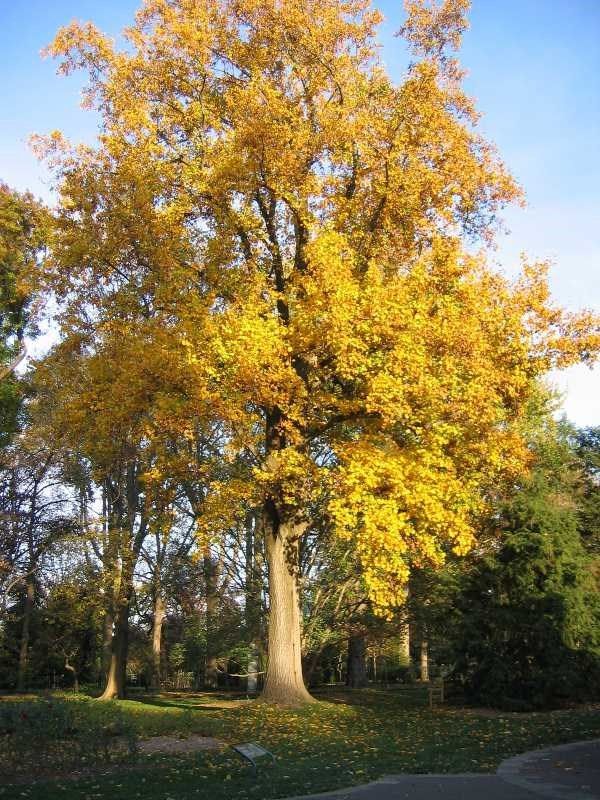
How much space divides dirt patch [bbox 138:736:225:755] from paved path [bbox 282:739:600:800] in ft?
12.0

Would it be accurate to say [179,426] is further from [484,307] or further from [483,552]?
[483,552]

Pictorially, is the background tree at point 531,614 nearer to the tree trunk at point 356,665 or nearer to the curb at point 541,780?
the curb at point 541,780

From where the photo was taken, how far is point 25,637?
30.8 meters

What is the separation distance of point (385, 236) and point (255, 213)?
2.93 m

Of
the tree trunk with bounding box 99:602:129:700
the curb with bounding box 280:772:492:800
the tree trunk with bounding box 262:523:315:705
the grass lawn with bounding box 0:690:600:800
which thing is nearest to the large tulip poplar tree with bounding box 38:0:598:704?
the tree trunk with bounding box 262:523:315:705

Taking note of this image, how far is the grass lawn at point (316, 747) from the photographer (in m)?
7.40

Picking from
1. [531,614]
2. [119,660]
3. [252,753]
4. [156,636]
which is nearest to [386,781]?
[252,753]

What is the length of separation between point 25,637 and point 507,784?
28.1m

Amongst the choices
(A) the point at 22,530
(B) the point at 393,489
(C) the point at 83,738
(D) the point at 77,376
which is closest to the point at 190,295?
(D) the point at 77,376

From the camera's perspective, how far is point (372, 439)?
14.1 meters

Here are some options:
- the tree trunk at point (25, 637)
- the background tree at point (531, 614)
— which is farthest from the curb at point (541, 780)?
the tree trunk at point (25, 637)

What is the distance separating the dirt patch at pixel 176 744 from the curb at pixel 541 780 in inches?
164

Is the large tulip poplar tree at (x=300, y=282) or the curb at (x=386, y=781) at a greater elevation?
the large tulip poplar tree at (x=300, y=282)

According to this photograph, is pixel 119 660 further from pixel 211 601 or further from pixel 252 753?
pixel 252 753
